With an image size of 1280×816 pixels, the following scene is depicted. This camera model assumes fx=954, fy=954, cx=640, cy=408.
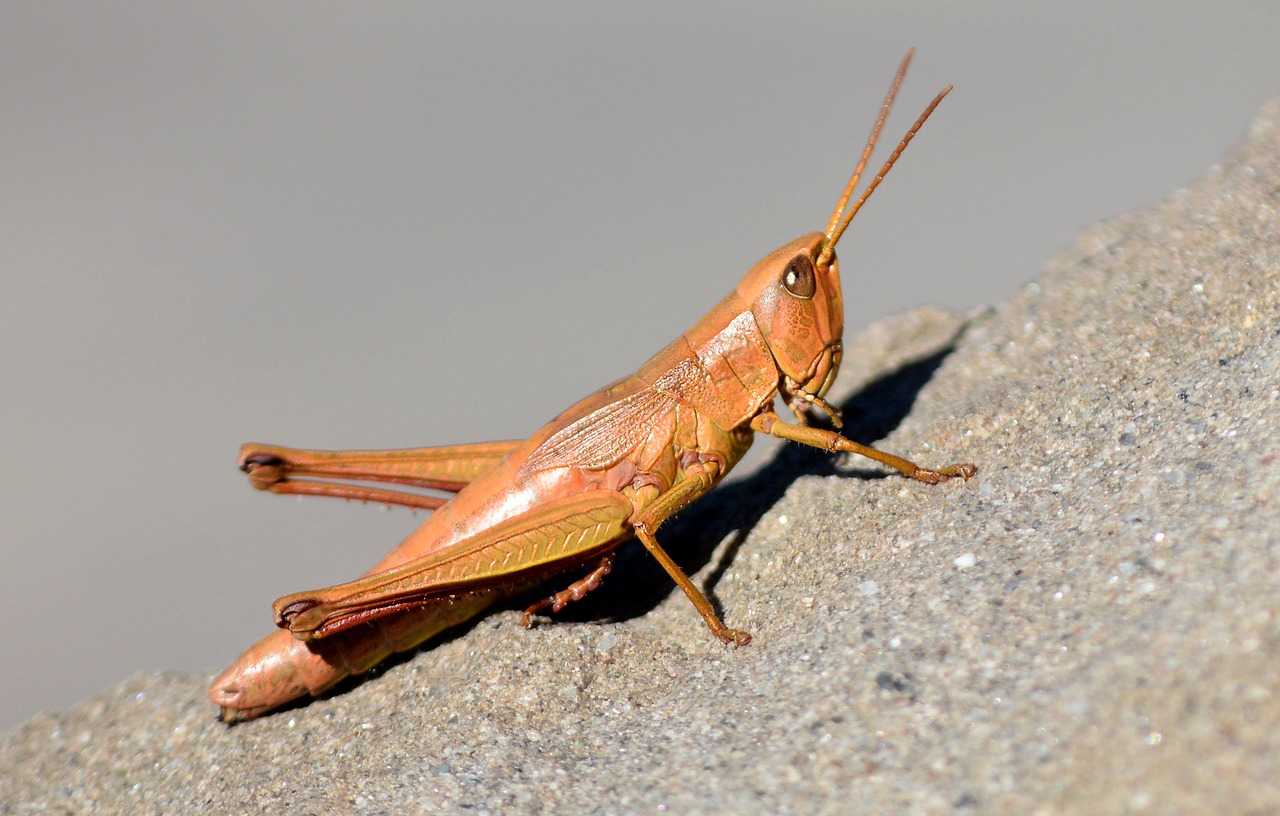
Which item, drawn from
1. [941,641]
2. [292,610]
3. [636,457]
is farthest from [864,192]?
[292,610]

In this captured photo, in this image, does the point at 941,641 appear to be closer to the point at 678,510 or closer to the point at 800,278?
the point at 678,510

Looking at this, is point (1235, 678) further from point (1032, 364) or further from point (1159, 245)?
point (1159, 245)

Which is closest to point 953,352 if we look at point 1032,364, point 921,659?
point 1032,364

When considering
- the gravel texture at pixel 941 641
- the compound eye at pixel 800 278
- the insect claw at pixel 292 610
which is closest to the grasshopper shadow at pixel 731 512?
the gravel texture at pixel 941 641

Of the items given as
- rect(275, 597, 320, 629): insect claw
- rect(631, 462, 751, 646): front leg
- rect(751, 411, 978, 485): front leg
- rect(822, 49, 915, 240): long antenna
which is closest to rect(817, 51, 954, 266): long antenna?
rect(822, 49, 915, 240): long antenna

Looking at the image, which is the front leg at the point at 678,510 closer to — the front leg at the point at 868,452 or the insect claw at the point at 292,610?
the front leg at the point at 868,452

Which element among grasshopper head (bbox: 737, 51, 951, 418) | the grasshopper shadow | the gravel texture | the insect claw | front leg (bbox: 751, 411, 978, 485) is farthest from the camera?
the grasshopper shadow

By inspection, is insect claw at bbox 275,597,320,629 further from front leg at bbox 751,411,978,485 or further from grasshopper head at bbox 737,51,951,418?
grasshopper head at bbox 737,51,951,418
